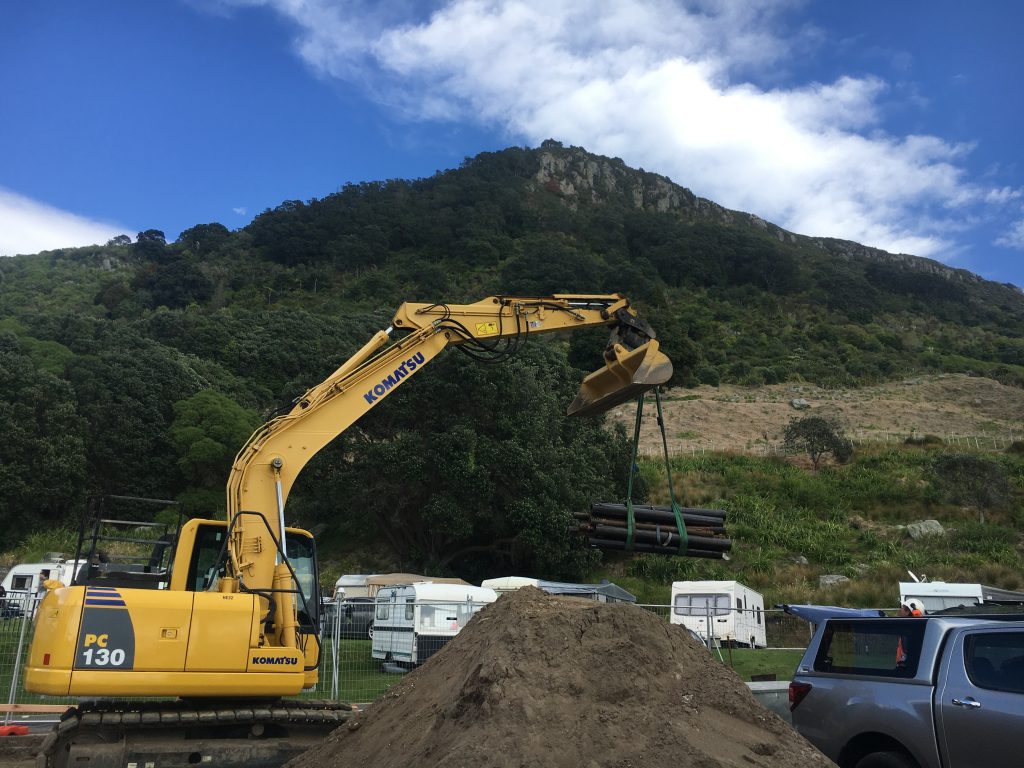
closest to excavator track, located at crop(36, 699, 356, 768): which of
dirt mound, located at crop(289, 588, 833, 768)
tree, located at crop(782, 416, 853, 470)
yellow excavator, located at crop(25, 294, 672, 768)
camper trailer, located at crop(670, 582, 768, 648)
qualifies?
yellow excavator, located at crop(25, 294, 672, 768)

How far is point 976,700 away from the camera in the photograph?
18.1ft

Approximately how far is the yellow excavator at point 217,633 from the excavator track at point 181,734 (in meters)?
0.01

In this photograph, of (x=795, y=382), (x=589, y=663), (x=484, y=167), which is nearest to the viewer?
(x=589, y=663)

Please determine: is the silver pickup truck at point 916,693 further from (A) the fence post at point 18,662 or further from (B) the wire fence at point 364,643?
(A) the fence post at point 18,662

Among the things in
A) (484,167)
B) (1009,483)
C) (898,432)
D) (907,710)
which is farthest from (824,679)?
(484,167)

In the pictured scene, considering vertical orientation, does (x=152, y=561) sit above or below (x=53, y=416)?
below

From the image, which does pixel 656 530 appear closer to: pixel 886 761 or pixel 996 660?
pixel 886 761

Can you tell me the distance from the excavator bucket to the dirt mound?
378cm

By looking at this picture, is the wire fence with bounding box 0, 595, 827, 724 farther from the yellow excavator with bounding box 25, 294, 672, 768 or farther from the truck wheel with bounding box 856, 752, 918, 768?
the truck wheel with bounding box 856, 752, 918, 768

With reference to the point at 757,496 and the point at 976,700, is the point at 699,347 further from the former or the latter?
the point at 976,700

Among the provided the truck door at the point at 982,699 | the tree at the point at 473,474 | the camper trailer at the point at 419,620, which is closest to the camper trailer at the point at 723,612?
the camper trailer at the point at 419,620

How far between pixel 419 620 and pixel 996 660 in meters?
12.5

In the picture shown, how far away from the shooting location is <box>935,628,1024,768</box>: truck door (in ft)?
17.3

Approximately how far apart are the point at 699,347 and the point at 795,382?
922 cm
